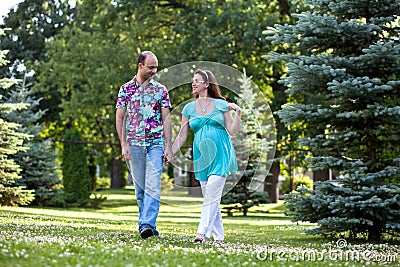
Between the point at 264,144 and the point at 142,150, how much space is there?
15.1 meters

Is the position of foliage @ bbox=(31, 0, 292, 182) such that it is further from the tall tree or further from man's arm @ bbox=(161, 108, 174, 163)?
man's arm @ bbox=(161, 108, 174, 163)

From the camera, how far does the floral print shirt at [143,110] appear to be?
8.16 meters

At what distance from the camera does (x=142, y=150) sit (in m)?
8.21

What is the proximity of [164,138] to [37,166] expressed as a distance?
1523cm

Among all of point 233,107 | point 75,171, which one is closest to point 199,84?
point 233,107

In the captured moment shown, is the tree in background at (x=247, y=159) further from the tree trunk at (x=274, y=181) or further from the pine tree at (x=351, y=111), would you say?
the pine tree at (x=351, y=111)

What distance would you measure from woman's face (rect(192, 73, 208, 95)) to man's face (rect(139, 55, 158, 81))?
1.90 ft

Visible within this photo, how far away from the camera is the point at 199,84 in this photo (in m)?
8.30

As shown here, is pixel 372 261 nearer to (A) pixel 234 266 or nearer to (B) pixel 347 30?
(A) pixel 234 266

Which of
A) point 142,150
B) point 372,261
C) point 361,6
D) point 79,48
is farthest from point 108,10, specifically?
point 372,261

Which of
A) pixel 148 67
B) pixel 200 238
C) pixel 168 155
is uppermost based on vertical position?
pixel 148 67

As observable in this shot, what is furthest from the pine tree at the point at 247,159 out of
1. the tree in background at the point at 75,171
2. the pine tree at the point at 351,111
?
the pine tree at the point at 351,111

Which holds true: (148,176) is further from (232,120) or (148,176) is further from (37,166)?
(37,166)

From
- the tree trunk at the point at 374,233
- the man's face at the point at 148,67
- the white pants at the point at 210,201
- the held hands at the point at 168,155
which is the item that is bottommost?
the tree trunk at the point at 374,233
